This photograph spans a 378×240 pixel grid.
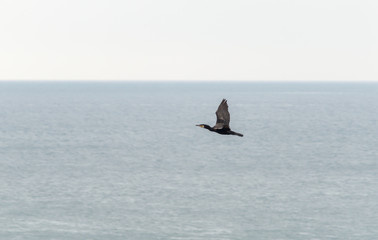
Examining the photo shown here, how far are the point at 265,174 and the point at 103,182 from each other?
1653 inches

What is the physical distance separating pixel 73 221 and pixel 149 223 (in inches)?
610

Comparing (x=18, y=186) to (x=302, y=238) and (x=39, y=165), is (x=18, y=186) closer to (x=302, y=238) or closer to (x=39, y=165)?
(x=39, y=165)

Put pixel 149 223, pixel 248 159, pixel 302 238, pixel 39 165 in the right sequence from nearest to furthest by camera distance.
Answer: pixel 302 238, pixel 149 223, pixel 39 165, pixel 248 159

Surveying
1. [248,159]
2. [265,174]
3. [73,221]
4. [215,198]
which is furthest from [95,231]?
[248,159]

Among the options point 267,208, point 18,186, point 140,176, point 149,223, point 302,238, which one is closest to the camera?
point 302,238

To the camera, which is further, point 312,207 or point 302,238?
point 312,207

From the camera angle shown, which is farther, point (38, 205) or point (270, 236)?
point (38, 205)

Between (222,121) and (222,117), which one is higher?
(222,117)

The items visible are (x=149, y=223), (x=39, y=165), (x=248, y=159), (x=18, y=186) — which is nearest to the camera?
(x=149, y=223)

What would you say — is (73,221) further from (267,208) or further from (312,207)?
(312,207)

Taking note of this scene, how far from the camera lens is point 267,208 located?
138 m

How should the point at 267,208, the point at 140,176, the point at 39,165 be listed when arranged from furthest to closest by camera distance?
the point at 39,165 < the point at 140,176 < the point at 267,208

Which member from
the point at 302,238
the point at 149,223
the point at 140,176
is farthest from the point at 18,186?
the point at 302,238

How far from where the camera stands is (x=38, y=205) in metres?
139
